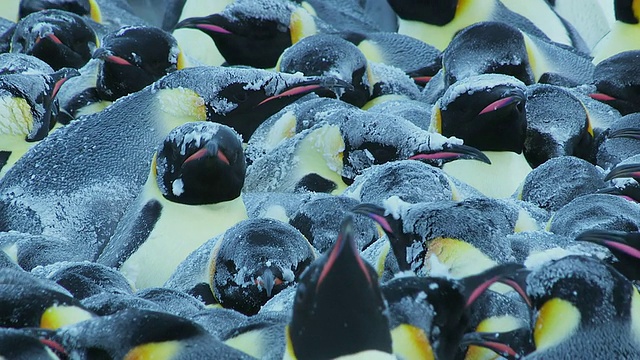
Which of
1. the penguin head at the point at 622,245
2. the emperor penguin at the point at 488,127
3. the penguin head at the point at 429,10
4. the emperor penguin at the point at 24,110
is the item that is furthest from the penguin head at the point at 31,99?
the penguin head at the point at 622,245

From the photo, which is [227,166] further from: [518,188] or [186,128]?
[518,188]

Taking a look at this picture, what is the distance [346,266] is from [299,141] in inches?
68.5

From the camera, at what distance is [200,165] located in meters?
2.82

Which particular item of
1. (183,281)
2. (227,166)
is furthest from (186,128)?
(183,281)

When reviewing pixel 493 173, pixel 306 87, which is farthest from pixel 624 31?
pixel 306 87

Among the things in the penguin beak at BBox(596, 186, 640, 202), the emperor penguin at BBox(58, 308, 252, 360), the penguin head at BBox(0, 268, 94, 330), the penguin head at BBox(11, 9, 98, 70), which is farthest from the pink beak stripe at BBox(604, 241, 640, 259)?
the penguin head at BBox(11, 9, 98, 70)

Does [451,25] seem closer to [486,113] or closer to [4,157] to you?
[486,113]

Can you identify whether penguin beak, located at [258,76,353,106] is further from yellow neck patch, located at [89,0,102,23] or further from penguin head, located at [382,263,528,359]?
yellow neck patch, located at [89,0,102,23]

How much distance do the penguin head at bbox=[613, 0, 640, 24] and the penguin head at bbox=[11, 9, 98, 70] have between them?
1.56 m

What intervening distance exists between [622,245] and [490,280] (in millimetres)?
373

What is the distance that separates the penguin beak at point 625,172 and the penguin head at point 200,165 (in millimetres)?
754

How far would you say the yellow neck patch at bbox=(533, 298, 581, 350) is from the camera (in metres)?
1.81

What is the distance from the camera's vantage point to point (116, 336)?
1.80 meters

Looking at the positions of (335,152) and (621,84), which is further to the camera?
(621,84)
